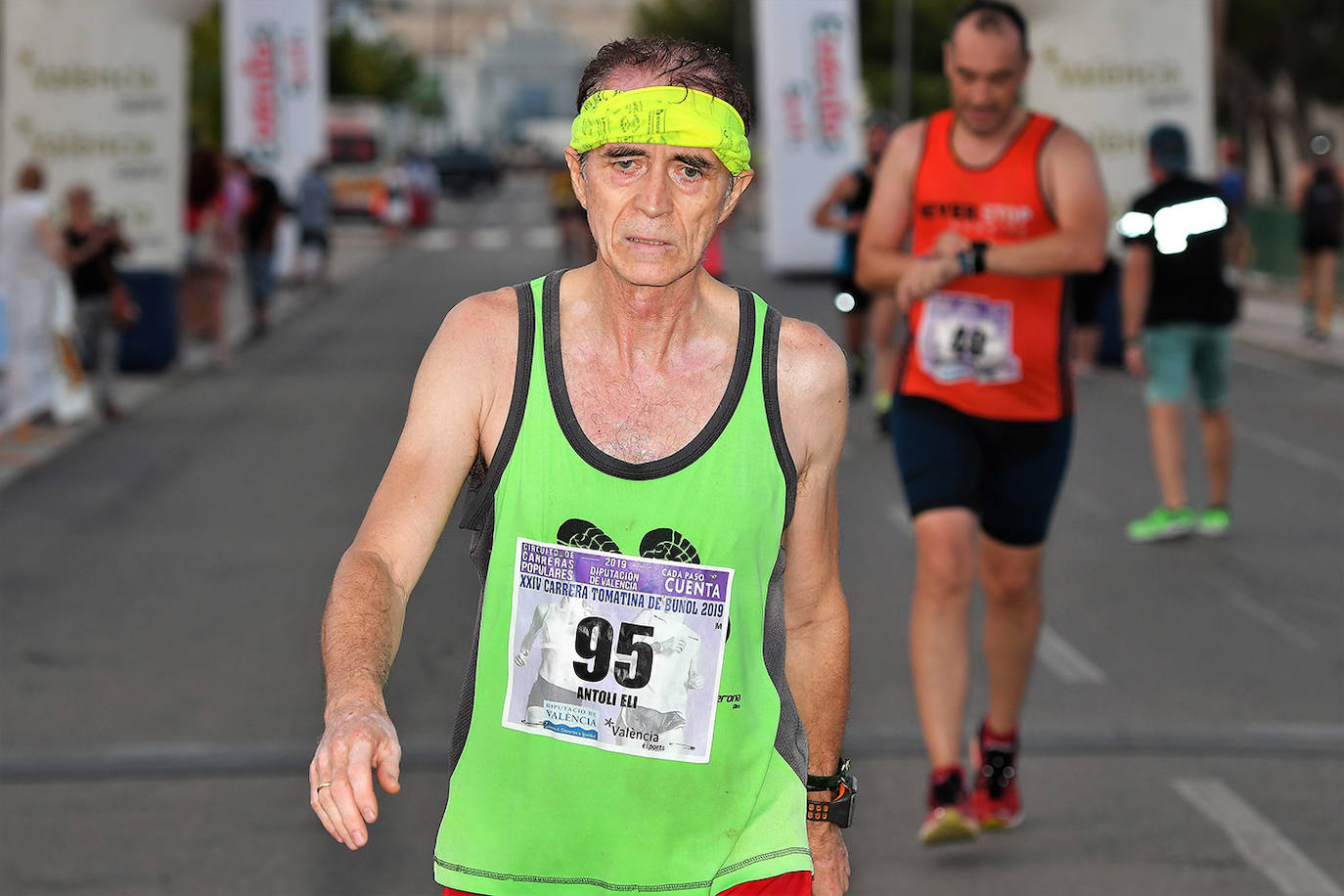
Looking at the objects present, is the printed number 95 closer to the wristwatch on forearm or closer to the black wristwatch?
the black wristwatch

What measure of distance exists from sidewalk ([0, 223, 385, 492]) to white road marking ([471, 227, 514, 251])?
5197 millimetres

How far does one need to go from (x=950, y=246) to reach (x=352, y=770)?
3.65 meters

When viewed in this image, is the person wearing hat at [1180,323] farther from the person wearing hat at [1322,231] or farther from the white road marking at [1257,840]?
the person wearing hat at [1322,231]

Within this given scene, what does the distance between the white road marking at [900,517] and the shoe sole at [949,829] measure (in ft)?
17.5

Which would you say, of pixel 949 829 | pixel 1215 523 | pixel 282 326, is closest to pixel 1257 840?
pixel 949 829

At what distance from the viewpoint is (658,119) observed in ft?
9.32

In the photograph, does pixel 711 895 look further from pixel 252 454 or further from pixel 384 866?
pixel 252 454

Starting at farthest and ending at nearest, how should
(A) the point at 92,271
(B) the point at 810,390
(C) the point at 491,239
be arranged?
1. (C) the point at 491,239
2. (A) the point at 92,271
3. (B) the point at 810,390

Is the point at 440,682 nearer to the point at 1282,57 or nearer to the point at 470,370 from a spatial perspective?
the point at 470,370

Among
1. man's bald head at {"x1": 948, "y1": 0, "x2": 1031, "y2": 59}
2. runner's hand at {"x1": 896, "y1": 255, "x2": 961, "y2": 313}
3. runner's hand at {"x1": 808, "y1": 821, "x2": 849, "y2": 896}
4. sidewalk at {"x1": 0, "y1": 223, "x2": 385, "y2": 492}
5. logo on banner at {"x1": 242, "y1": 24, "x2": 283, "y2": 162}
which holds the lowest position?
sidewalk at {"x1": 0, "y1": 223, "x2": 385, "y2": 492}

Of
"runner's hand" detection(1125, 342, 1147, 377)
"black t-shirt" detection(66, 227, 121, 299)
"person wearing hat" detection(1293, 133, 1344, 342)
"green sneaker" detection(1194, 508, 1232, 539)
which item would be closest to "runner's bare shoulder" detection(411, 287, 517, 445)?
"runner's hand" detection(1125, 342, 1147, 377)

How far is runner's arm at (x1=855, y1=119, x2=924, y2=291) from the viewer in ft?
19.5

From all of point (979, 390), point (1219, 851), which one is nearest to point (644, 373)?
point (979, 390)

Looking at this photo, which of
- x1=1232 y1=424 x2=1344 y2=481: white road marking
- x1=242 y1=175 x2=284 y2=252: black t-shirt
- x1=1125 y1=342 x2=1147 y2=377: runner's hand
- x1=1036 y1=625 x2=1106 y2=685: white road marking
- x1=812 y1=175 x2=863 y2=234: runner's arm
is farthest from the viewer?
x1=242 y1=175 x2=284 y2=252: black t-shirt
